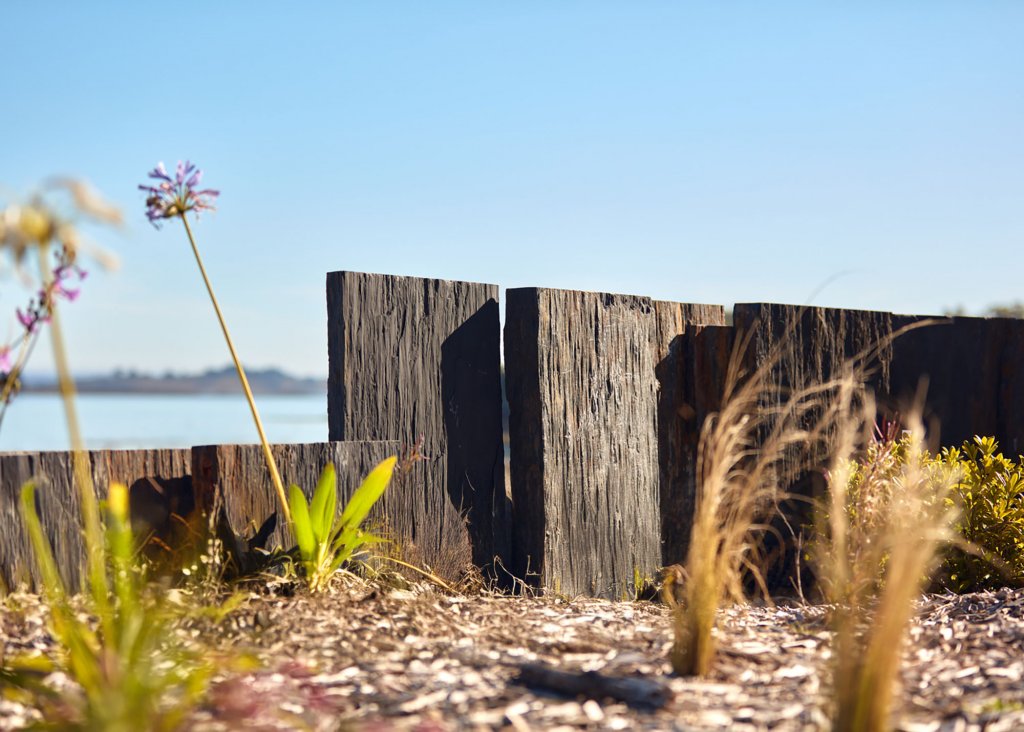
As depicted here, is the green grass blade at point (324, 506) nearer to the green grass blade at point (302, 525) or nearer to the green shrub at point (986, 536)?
the green grass blade at point (302, 525)

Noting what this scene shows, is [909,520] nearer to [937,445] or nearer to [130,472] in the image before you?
[130,472]

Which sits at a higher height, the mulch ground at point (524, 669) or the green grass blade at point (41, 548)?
the green grass blade at point (41, 548)

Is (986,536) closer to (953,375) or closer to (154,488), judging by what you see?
(953,375)

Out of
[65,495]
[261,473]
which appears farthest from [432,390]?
[65,495]

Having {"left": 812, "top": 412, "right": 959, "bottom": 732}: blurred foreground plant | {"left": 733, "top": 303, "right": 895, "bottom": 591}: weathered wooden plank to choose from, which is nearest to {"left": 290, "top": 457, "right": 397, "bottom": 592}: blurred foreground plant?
{"left": 812, "top": 412, "right": 959, "bottom": 732}: blurred foreground plant

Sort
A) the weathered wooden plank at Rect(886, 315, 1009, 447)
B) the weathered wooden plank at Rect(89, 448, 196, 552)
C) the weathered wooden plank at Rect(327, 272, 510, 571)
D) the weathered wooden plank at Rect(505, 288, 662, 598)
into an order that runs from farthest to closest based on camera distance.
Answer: the weathered wooden plank at Rect(886, 315, 1009, 447)
the weathered wooden plank at Rect(505, 288, 662, 598)
the weathered wooden plank at Rect(327, 272, 510, 571)
the weathered wooden plank at Rect(89, 448, 196, 552)

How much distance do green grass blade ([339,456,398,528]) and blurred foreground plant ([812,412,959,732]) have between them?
1.53 meters

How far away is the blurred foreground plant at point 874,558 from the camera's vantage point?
7.66 ft

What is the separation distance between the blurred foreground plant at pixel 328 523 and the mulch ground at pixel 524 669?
0.11 m

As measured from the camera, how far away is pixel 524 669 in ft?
9.22

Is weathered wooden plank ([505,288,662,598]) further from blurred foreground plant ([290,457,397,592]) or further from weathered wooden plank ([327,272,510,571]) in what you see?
blurred foreground plant ([290,457,397,592])

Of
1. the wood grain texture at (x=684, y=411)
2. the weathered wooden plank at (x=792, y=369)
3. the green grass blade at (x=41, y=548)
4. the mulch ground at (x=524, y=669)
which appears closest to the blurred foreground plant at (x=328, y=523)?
the mulch ground at (x=524, y=669)

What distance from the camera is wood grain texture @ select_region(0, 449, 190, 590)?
132 inches

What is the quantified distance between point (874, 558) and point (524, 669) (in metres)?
0.98
